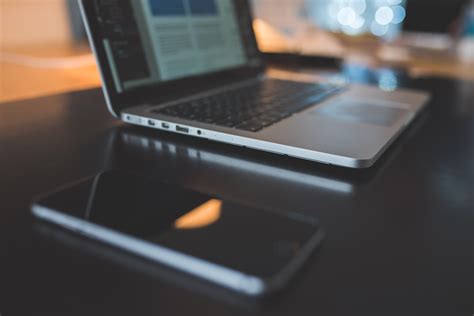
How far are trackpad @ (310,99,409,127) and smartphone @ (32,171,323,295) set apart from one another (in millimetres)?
284

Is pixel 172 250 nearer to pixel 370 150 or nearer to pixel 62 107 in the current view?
pixel 370 150

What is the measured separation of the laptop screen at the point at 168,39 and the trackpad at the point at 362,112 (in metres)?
0.22

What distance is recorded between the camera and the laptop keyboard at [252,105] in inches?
18.4

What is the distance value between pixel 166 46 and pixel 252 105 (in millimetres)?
159

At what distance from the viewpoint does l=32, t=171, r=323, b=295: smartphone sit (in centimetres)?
22

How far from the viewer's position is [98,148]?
0.45 m

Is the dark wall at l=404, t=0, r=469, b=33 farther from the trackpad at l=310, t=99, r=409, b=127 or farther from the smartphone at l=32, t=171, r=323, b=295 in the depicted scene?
the smartphone at l=32, t=171, r=323, b=295

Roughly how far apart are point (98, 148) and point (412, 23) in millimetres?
3458

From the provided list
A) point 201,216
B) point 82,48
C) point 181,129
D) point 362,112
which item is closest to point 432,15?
point 82,48

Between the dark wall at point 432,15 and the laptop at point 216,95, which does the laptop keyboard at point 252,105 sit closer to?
the laptop at point 216,95

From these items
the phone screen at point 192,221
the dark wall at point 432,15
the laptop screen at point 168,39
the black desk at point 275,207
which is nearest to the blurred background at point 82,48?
the laptop screen at point 168,39

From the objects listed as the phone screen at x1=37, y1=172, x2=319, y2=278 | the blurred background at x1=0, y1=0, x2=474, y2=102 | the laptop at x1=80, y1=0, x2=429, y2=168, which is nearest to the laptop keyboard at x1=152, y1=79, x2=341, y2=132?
the laptop at x1=80, y1=0, x2=429, y2=168

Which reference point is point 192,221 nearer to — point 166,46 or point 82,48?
point 166,46

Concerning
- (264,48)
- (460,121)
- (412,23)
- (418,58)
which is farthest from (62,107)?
(412,23)
